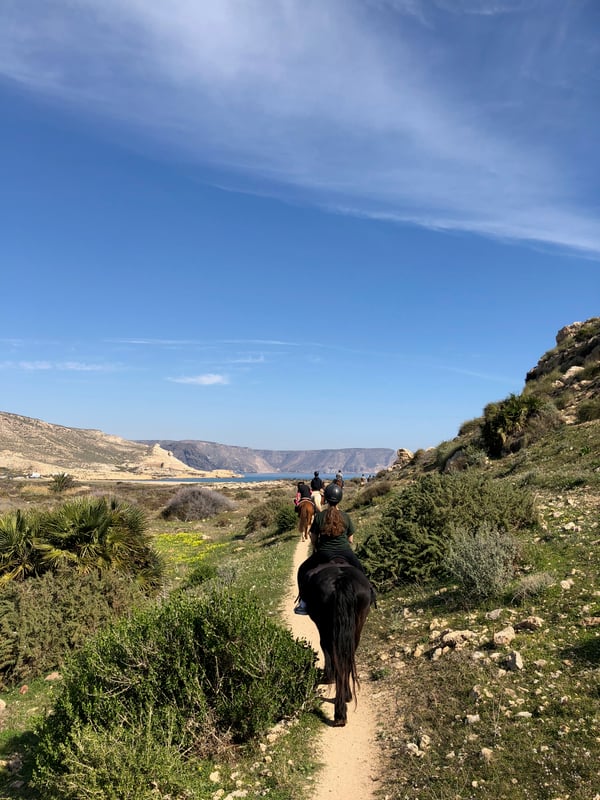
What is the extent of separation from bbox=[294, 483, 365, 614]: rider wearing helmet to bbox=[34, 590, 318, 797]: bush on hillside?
1073mm

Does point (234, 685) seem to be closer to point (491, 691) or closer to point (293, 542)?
point (491, 691)

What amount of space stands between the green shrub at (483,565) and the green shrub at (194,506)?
38032mm

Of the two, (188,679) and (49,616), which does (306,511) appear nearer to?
(49,616)

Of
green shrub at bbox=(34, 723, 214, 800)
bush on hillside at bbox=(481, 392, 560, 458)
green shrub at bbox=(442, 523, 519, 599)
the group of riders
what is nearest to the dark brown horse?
the group of riders

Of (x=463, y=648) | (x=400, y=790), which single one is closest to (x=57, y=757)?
(x=400, y=790)

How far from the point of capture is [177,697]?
19.4ft

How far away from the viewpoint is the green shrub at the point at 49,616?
973 centimetres

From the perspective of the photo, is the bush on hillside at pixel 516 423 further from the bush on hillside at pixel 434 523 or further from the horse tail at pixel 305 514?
the bush on hillside at pixel 434 523

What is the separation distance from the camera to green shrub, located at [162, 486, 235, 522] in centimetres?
4481

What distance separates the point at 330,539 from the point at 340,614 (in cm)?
127

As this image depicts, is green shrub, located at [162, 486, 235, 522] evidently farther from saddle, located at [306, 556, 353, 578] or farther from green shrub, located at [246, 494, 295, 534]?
saddle, located at [306, 556, 353, 578]

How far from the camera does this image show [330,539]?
7.31 m

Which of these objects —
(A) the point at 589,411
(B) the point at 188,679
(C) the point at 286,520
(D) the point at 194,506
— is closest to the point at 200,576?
(C) the point at 286,520

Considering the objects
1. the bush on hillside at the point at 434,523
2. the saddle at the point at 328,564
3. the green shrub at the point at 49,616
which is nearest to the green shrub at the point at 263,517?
the bush on hillside at the point at 434,523
